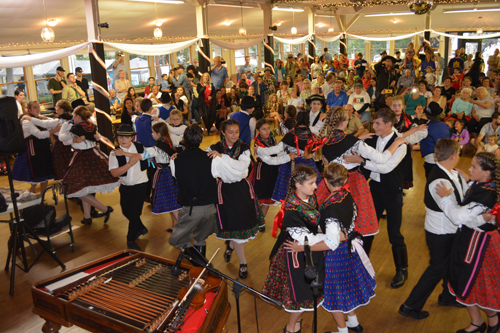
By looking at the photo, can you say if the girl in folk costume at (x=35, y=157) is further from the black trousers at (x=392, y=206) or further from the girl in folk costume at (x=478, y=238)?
the girl in folk costume at (x=478, y=238)

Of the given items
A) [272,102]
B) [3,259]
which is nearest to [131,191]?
[3,259]

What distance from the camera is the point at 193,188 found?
3.33 metres

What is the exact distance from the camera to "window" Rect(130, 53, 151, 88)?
49.3ft

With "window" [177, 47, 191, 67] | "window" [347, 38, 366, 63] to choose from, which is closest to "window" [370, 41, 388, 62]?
"window" [347, 38, 366, 63]

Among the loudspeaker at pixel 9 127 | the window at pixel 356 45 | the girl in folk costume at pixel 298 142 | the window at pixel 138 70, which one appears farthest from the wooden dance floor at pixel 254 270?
the window at pixel 356 45

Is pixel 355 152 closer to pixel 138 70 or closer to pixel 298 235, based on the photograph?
pixel 298 235

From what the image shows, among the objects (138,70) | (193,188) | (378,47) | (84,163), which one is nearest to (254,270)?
(193,188)

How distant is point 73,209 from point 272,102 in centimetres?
422

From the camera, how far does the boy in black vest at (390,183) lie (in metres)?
3.31

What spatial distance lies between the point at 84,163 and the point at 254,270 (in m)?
2.44

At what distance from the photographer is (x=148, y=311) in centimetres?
234

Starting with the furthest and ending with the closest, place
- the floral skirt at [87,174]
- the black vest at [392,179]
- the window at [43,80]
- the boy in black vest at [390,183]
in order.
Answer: the window at [43,80] < the floral skirt at [87,174] < the black vest at [392,179] < the boy in black vest at [390,183]

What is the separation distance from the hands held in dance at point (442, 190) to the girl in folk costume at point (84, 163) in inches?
145

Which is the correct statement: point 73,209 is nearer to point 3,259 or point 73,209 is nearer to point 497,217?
point 3,259
